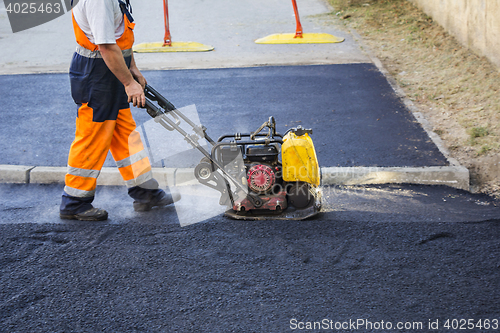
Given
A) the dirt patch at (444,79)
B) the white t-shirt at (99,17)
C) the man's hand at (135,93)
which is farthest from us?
the dirt patch at (444,79)

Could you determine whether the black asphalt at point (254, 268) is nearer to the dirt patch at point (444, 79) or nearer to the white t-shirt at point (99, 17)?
the dirt patch at point (444, 79)

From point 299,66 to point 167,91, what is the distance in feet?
8.22

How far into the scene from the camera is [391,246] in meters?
3.42

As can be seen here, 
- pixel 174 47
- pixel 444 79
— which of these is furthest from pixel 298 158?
pixel 174 47

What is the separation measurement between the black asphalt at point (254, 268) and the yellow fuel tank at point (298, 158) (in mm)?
387

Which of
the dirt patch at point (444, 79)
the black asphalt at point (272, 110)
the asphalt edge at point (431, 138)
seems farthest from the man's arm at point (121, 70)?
the dirt patch at point (444, 79)

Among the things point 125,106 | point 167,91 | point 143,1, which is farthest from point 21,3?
point 125,106

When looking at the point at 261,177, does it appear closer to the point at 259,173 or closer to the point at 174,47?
the point at 259,173

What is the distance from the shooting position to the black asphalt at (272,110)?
5105 mm

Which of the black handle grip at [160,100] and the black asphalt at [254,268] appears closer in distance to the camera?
the black asphalt at [254,268]

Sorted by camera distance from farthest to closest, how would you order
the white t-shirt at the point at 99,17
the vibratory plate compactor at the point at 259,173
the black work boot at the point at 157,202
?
the black work boot at the point at 157,202, the vibratory plate compactor at the point at 259,173, the white t-shirt at the point at 99,17

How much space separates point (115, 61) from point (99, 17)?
319mm

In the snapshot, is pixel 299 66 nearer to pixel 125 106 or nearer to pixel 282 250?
pixel 125 106

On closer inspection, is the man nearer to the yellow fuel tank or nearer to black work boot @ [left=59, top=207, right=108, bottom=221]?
black work boot @ [left=59, top=207, right=108, bottom=221]
